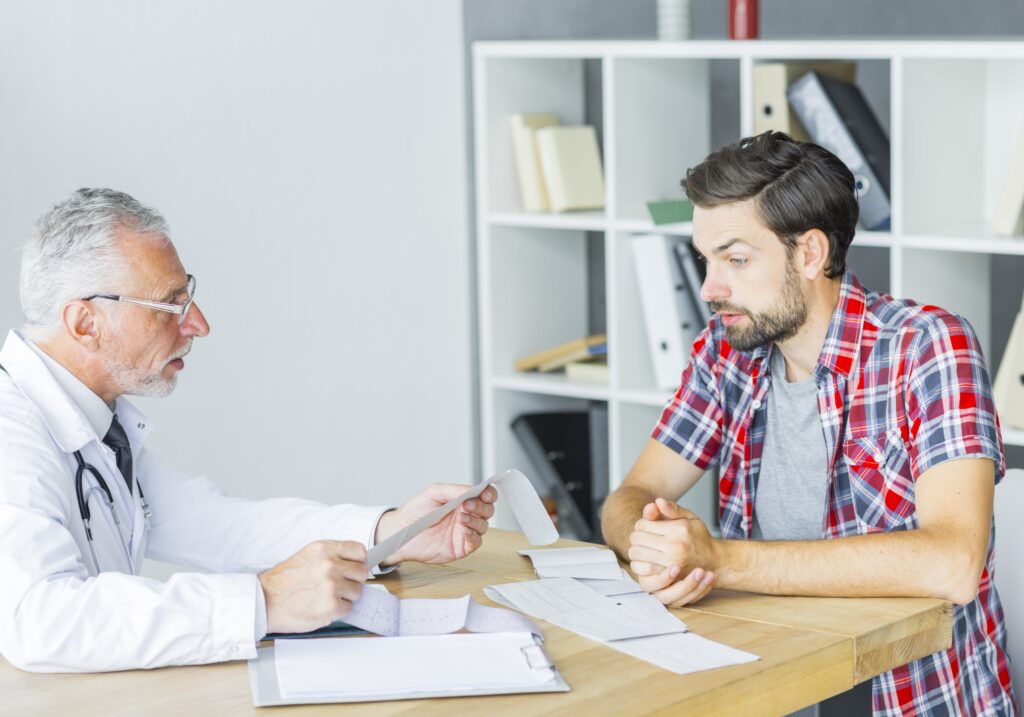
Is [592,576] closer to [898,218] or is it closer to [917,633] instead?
[917,633]

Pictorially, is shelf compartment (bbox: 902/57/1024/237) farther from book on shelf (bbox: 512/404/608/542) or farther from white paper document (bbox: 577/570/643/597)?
white paper document (bbox: 577/570/643/597)

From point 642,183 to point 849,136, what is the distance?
0.62 m

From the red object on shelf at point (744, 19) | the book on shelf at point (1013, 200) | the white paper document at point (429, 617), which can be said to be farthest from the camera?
the red object on shelf at point (744, 19)

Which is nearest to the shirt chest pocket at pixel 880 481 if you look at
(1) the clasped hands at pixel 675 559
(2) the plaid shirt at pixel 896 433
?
(2) the plaid shirt at pixel 896 433

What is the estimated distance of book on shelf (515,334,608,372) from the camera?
391 centimetres

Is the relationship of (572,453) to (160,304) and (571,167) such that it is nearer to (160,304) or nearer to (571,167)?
(571,167)

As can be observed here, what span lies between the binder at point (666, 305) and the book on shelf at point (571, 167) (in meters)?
0.26

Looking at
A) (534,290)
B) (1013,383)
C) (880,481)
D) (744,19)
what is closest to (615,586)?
(880,481)

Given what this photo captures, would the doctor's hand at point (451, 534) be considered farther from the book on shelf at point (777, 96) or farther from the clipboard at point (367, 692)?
the book on shelf at point (777, 96)

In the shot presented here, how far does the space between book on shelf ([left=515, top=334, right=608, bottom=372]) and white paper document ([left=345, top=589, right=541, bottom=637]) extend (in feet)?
6.92

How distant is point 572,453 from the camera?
3979 millimetres

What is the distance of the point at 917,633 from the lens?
183 centimetres

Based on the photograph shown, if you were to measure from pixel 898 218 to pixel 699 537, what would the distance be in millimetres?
1426

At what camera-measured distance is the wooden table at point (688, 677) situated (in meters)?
1.54
